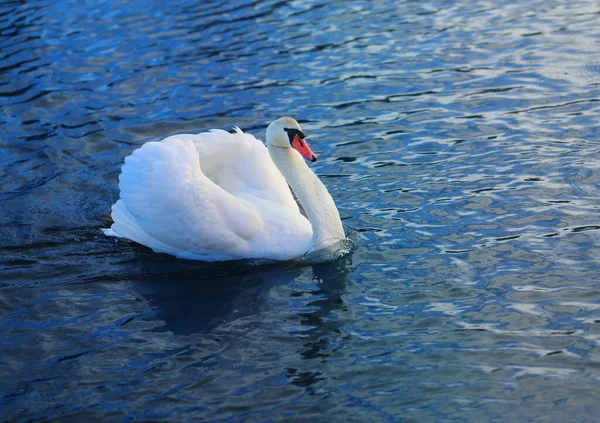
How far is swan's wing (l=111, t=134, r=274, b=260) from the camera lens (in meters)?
8.20

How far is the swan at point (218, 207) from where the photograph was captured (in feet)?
27.0

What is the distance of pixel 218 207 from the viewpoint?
8219 mm

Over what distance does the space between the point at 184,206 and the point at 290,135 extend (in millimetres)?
1197

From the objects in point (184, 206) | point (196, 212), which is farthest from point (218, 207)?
point (184, 206)

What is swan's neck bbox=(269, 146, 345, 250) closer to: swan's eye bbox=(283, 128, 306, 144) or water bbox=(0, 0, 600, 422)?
swan's eye bbox=(283, 128, 306, 144)

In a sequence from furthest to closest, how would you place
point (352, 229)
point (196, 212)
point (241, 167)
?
point (241, 167) < point (352, 229) < point (196, 212)

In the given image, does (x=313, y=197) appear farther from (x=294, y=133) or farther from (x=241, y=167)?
(x=241, y=167)

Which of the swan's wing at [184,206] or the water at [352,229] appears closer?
the water at [352,229]

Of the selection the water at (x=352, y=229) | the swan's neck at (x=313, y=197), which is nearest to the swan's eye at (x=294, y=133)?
the swan's neck at (x=313, y=197)

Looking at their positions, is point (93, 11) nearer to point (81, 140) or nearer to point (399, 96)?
point (81, 140)

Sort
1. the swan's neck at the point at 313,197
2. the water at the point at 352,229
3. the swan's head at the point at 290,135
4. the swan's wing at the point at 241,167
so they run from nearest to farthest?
the water at the point at 352,229 < the swan's neck at the point at 313,197 < the swan's head at the point at 290,135 < the swan's wing at the point at 241,167

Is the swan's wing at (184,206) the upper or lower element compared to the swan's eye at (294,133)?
lower

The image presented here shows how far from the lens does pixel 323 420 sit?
598 cm

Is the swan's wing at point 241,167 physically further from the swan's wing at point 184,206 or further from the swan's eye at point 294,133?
the swan's eye at point 294,133
